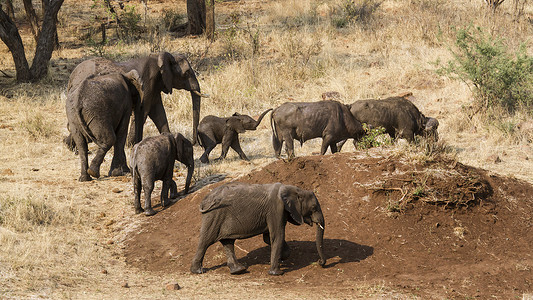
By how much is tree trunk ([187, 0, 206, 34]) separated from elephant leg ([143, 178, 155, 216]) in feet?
41.8

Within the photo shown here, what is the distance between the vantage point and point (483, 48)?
553 inches

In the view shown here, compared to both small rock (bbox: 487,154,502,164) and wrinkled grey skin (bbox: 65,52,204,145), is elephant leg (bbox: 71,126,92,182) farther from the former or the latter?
small rock (bbox: 487,154,502,164)

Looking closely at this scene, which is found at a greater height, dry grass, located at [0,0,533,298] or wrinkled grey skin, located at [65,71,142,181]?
wrinkled grey skin, located at [65,71,142,181]

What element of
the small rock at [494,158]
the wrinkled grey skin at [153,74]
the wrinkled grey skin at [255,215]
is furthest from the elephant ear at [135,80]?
the small rock at [494,158]

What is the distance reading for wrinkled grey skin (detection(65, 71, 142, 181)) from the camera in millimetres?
10586

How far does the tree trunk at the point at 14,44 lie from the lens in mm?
17031

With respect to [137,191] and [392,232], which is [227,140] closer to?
[137,191]

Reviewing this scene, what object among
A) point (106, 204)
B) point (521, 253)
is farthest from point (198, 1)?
point (521, 253)

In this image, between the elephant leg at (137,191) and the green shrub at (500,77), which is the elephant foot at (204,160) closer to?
the elephant leg at (137,191)

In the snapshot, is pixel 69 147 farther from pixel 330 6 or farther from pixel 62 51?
pixel 330 6

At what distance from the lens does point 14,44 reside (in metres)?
17.2

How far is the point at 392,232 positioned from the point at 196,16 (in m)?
15.0

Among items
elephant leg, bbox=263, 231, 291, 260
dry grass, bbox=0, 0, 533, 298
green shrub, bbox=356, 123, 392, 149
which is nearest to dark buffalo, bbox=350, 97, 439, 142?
green shrub, bbox=356, 123, 392, 149

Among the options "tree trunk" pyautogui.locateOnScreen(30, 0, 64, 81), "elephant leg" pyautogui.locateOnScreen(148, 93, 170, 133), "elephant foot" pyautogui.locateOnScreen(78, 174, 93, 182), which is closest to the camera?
"elephant foot" pyautogui.locateOnScreen(78, 174, 93, 182)
